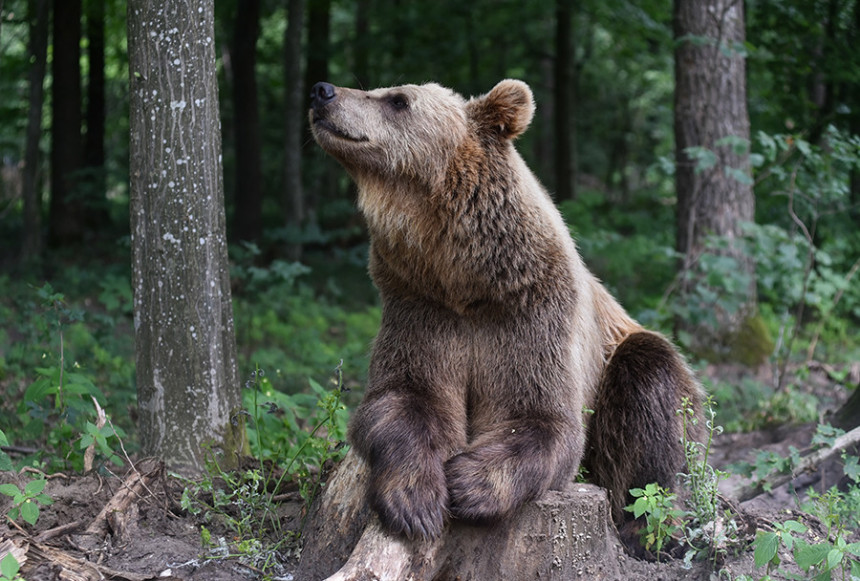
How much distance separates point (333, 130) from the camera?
4102 mm

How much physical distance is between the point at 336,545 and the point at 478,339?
47.8 inches

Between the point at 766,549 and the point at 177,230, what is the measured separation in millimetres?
3312

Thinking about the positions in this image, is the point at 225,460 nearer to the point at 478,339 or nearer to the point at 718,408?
the point at 478,339

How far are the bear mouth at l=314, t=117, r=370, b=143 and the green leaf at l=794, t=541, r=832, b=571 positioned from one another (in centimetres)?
280

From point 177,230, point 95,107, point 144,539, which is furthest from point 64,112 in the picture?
point 144,539

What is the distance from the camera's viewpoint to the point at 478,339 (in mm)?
4086

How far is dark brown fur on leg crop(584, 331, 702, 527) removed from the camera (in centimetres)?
441

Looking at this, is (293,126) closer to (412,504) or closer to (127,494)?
(127,494)

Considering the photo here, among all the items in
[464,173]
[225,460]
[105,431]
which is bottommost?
[225,460]

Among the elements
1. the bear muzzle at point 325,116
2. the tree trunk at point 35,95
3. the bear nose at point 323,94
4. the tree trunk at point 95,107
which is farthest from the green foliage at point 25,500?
the tree trunk at point 95,107

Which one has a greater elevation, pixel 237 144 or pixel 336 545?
pixel 237 144

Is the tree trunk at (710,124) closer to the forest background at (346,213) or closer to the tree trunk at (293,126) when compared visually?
the forest background at (346,213)

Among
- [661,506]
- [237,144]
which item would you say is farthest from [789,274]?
[237,144]

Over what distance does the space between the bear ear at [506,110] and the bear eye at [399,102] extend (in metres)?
0.36
